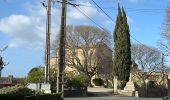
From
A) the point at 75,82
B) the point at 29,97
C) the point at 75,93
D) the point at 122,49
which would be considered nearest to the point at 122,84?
the point at 122,49

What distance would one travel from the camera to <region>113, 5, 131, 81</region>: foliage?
2638 inches

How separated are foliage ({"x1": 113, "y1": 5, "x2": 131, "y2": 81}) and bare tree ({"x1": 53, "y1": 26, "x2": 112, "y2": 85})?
50.3 ft

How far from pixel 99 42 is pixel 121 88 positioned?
58.6ft

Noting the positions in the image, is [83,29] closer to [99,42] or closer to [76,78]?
[99,42]

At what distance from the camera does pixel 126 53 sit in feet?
221

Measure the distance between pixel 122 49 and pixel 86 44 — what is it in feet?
55.8

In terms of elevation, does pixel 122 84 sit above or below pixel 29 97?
above

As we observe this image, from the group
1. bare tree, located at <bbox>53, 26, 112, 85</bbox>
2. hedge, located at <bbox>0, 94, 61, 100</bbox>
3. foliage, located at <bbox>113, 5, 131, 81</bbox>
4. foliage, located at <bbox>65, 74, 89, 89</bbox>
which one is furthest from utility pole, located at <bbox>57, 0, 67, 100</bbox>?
bare tree, located at <bbox>53, 26, 112, 85</bbox>

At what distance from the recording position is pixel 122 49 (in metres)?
67.4

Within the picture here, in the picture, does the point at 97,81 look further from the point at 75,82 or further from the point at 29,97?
the point at 29,97

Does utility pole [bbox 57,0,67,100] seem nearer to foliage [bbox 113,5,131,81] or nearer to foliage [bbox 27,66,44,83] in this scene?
foliage [bbox 27,66,44,83]

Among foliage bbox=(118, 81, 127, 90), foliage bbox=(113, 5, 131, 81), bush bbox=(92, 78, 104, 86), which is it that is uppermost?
foliage bbox=(113, 5, 131, 81)

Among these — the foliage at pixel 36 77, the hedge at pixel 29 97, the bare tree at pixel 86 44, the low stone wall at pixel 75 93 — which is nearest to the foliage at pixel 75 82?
the low stone wall at pixel 75 93

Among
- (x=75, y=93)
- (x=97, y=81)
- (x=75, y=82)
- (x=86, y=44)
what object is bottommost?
(x=75, y=93)
